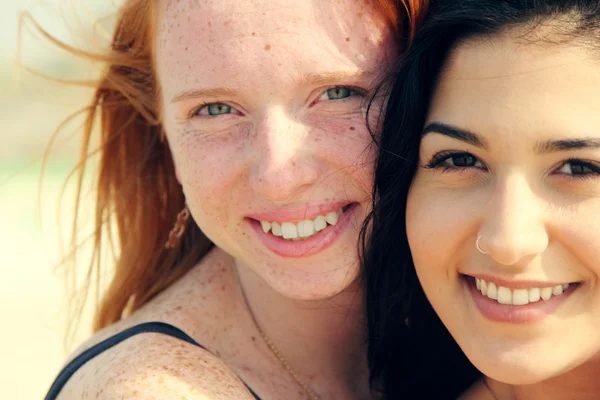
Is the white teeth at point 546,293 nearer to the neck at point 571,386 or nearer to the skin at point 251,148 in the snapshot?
the neck at point 571,386

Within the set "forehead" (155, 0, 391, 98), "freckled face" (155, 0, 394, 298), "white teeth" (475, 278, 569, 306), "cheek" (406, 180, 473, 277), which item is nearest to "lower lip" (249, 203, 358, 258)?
"freckled face" (155, 0, 394, 298)

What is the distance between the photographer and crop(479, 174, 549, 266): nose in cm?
210

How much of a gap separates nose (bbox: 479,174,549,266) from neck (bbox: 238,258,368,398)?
3.28 ft

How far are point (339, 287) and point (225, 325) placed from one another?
20.4 inches

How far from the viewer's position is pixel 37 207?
3.50 metres

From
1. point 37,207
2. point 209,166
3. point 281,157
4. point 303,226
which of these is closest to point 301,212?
point 303,226

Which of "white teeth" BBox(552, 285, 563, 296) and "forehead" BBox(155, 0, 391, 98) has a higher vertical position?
"forehead" BBox(155, 0, 391, 98)

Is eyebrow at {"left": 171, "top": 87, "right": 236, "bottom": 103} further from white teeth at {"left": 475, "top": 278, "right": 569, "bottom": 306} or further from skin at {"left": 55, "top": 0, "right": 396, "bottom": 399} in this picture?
white teeth at {"left": 475, "top": 278, "right": 569, "bottom": 306}

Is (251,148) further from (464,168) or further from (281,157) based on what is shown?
(464,168)

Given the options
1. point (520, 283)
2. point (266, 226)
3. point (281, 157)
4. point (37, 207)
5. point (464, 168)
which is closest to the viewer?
point (520, 283)

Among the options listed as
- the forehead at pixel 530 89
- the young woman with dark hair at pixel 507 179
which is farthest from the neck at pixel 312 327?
the forehead at pixel 530 89

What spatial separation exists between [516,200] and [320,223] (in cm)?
71

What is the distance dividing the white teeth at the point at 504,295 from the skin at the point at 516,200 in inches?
1.8

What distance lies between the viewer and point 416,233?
2.44 m
